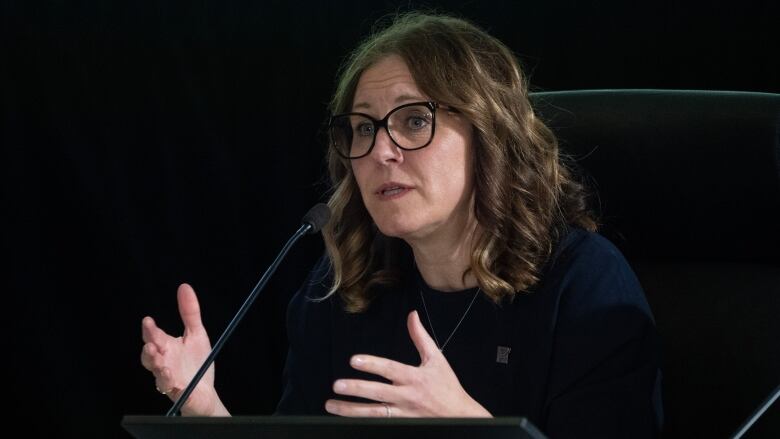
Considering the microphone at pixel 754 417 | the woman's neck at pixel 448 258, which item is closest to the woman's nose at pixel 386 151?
the woman's neck at pixel 448 258

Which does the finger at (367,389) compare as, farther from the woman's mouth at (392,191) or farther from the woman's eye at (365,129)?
the woman's eye at (365,129)

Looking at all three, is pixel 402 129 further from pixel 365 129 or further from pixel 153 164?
pixel 153 164

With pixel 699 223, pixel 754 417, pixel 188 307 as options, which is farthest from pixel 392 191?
pixel 754 417

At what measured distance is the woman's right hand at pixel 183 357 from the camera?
140 centimetres

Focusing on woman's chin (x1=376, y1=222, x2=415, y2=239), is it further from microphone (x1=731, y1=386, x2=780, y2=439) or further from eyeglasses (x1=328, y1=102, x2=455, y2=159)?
microphone (x1=731, y1=386, x2=780, y2=439)

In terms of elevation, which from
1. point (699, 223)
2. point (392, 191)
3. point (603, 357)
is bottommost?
point (603, 357)

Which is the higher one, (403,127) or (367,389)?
(403,127)

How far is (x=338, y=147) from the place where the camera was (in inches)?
63.3

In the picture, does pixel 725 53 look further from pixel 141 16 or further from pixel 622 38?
pixel 141 16

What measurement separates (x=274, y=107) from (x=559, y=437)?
Answer: 109 cm

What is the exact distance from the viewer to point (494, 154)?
153 cm

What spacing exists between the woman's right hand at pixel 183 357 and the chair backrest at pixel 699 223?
594mm

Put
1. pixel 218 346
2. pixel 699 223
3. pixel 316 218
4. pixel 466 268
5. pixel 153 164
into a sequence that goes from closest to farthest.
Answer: pixel 218 346
pixel 316 218
pixel 699 223
pixel 466 268
pixel 153 164

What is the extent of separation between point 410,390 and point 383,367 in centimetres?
5
